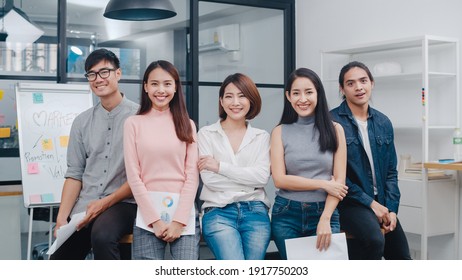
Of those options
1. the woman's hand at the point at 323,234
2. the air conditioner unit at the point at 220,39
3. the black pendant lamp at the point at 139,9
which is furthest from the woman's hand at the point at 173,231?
the air conditioner unit at the point at 220,39

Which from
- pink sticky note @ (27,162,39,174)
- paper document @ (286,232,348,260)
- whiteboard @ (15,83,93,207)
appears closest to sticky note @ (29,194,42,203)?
whiteboard @ (15,83,93,207)

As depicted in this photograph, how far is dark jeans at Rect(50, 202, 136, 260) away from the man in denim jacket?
0.94m

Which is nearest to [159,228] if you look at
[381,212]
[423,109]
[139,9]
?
[381,212]

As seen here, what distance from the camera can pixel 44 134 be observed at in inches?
138

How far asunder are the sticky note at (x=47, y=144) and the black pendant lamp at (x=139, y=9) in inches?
38.1

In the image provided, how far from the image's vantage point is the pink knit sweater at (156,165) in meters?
2.29

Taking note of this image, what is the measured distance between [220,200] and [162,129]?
376mm

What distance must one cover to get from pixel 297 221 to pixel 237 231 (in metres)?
0.26

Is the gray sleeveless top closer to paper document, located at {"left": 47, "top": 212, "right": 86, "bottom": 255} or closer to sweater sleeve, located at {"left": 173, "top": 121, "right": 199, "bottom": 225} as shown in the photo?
sweater sleeve, located at {"left": 173, "top": 121, "right": 199, "bottom": 225}

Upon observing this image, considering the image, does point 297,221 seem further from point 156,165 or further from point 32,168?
point 32,168

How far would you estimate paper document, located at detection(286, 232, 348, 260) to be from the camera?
2.28 metres

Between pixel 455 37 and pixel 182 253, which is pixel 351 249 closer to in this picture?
pixel 182 253

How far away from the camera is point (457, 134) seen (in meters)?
3.60
